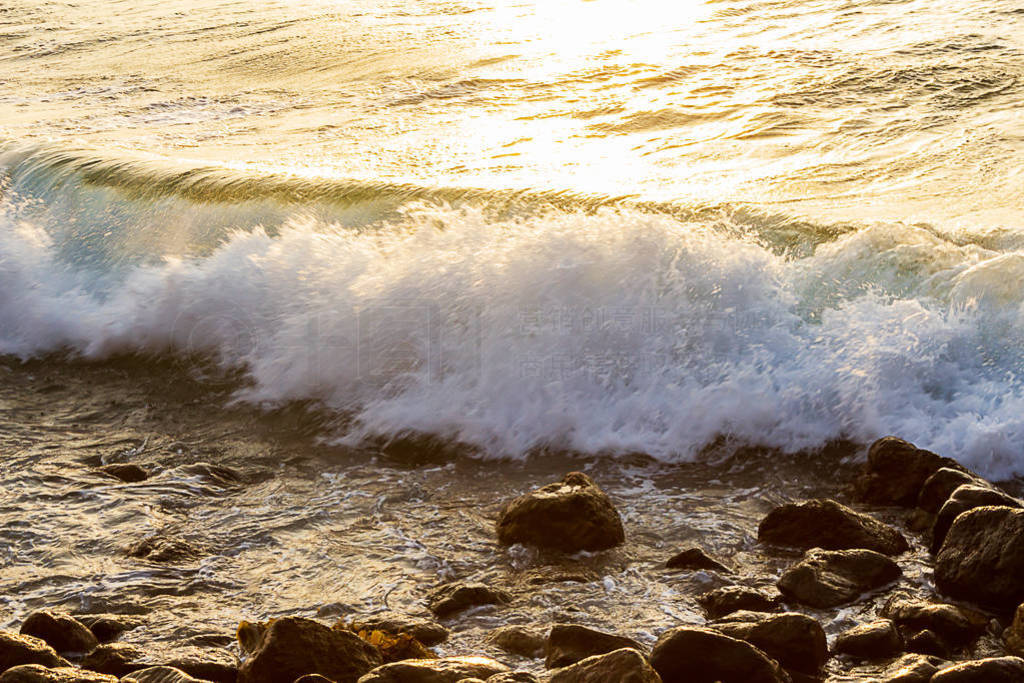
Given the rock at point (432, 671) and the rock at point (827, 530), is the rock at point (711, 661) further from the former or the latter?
the rock at point (827, 530)

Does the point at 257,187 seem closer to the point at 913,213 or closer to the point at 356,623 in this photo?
the point at 913,213

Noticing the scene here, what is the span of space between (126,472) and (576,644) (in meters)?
3.04

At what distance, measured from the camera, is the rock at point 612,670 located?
314 centimetres

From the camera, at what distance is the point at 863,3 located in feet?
48.4

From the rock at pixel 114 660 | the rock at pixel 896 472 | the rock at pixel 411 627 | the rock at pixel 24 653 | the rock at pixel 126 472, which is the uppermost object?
the rock at pixel 24 653

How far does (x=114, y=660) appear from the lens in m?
3.68

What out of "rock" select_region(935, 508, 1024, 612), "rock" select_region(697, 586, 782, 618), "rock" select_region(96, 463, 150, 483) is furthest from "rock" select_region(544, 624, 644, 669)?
"rock" select_region(96, 463, 150, 483)

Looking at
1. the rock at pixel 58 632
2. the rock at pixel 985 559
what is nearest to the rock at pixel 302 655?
the rock at pixel 58 632

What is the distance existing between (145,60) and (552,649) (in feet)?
49.2

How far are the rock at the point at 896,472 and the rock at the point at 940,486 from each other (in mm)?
79

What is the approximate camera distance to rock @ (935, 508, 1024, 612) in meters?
3.88

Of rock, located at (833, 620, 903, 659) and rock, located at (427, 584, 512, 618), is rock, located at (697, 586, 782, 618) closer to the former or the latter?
rock, located at (833, 620, 903, 659)

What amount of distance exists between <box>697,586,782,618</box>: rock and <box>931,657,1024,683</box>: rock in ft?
2.91

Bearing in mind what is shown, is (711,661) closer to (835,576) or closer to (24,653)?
(835,576)
